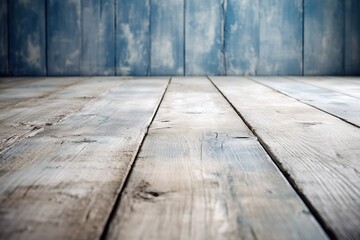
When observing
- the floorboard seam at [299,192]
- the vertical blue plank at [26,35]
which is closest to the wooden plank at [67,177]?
the floorboard seam at [299,192]

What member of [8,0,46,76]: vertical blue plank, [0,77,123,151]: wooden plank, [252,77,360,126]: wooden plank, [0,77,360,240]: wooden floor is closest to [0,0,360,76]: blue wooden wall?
[8,0,46,76]: vertical blue plank

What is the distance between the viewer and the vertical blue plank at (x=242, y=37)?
292 centimetres

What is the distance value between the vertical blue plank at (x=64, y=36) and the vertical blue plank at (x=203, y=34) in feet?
2.19

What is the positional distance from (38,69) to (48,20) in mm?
303

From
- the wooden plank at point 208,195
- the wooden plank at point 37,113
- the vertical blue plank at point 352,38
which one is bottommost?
the wooden plank at point 208,195

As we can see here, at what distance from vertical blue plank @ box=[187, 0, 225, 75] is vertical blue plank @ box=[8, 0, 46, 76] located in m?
0.88

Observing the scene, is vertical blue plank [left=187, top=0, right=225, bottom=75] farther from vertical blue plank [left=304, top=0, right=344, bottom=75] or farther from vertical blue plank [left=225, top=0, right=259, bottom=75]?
vertical blue plank [left=304, top=0, right=344, bottom=75]

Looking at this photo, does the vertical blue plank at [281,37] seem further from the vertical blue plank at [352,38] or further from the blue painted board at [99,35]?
the blue painted board at [99,35]

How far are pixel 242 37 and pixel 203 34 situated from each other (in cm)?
24

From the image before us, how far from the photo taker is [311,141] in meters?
0.87

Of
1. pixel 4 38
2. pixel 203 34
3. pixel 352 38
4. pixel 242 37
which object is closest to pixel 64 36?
pixel 4 38

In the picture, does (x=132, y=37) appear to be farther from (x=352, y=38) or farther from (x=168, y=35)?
(x=352, y=38)

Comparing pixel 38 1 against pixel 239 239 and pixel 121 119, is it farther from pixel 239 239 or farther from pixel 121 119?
pixel 239 239

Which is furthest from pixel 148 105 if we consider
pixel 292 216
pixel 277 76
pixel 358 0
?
pixel 358 0
